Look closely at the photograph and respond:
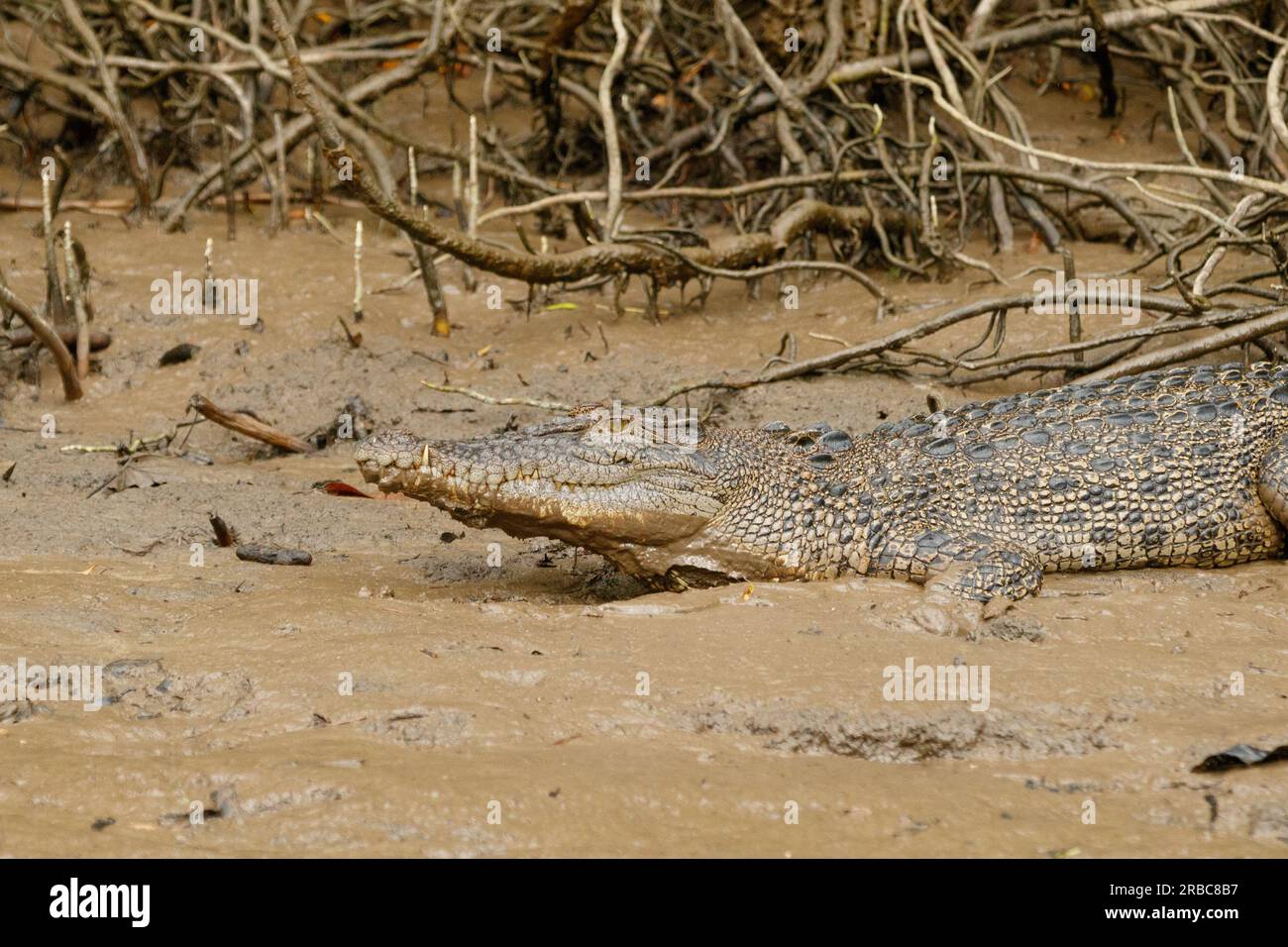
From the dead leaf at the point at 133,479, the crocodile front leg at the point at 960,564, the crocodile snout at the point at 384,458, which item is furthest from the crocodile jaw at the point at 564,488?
the dead leaf at the point at 133,479

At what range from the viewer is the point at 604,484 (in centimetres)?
461

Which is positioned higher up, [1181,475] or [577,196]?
[577,196]

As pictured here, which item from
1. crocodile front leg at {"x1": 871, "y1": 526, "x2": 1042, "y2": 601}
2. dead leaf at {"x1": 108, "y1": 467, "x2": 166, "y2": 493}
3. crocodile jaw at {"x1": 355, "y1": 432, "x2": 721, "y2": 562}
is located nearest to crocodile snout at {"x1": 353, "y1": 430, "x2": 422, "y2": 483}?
crocodile jaw at {"x1": 355, "y1": 432, "x2": 721, "y2": 562}

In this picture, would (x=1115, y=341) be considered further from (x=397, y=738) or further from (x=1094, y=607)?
(x=397, y=738)

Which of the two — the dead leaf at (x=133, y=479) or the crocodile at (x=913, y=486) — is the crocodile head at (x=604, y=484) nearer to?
the crocodile at (x=913, y=486)

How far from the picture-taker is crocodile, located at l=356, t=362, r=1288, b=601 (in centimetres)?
455

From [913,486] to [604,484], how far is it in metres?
1.05

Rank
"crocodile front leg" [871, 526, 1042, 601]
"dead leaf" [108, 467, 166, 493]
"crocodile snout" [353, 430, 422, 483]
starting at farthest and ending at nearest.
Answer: "dead leaf" [108, 467, 166, 493] < "crocodile front leg" [871, 526, 1042, 601] < "crocodile snout" [353, 430, 422, 483]

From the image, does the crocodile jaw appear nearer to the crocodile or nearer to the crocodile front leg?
the crocodile

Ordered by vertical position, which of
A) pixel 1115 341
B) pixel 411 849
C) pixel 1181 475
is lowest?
pixel 411 849

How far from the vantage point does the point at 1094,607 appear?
14.5ft

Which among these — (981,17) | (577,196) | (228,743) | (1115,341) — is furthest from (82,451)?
(981,17)

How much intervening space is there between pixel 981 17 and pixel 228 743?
6467 mm

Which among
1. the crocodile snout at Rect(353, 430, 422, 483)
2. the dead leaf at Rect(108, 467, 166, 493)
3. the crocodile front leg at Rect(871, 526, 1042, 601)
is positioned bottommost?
the crocodile front leg at Rect(871, 526, 1042, 601)
